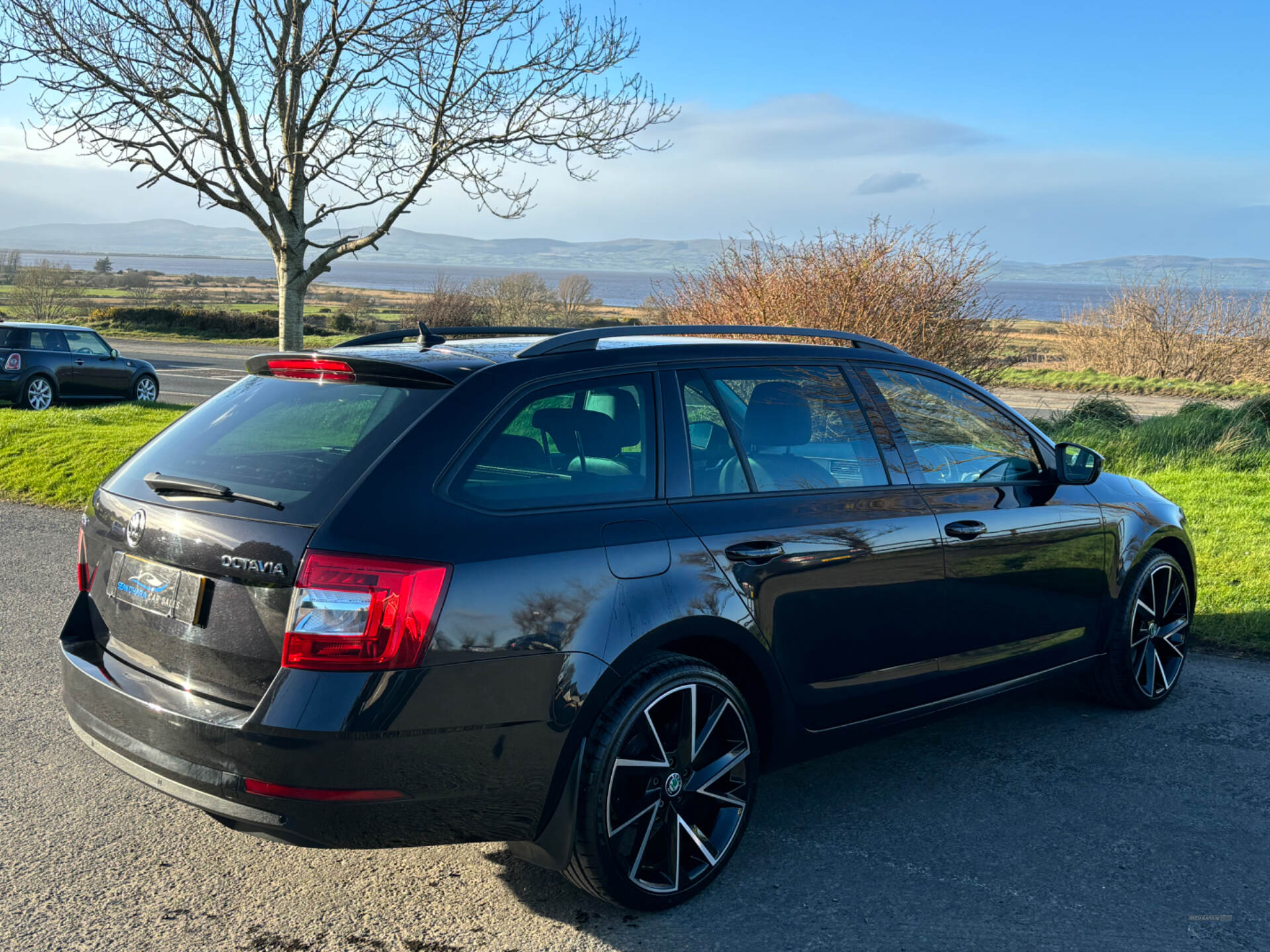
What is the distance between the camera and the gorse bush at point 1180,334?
28.2m

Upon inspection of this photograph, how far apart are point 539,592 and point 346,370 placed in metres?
0.97

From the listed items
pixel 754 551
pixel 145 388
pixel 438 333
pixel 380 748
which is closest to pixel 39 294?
pixel 145 388

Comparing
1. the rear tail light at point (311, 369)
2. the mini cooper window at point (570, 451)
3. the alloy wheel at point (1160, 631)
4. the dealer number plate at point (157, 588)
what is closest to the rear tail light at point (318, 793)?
the dealer number plate at point (157, 588)

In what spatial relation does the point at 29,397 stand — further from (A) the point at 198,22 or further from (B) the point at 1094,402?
(B) the point at 1094,402

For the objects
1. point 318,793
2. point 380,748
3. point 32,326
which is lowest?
point 318,793

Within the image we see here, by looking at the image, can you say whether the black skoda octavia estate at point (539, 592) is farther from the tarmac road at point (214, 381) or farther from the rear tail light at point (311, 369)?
the tarmac road at point (214, 381)

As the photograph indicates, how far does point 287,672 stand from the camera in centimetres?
282

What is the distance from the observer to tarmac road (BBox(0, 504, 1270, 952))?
125 inches

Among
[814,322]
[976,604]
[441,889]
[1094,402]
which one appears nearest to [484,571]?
[441,889]

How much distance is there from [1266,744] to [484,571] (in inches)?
147

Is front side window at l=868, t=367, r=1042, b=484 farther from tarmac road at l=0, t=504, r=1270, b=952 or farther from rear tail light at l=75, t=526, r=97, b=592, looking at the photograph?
rear tail light at l=75, t=526, r=97, b=592

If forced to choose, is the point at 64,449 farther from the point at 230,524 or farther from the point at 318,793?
the point at 318,793

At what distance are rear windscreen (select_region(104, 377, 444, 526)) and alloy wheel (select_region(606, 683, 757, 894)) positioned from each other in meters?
1.08

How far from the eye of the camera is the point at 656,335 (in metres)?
4.29
